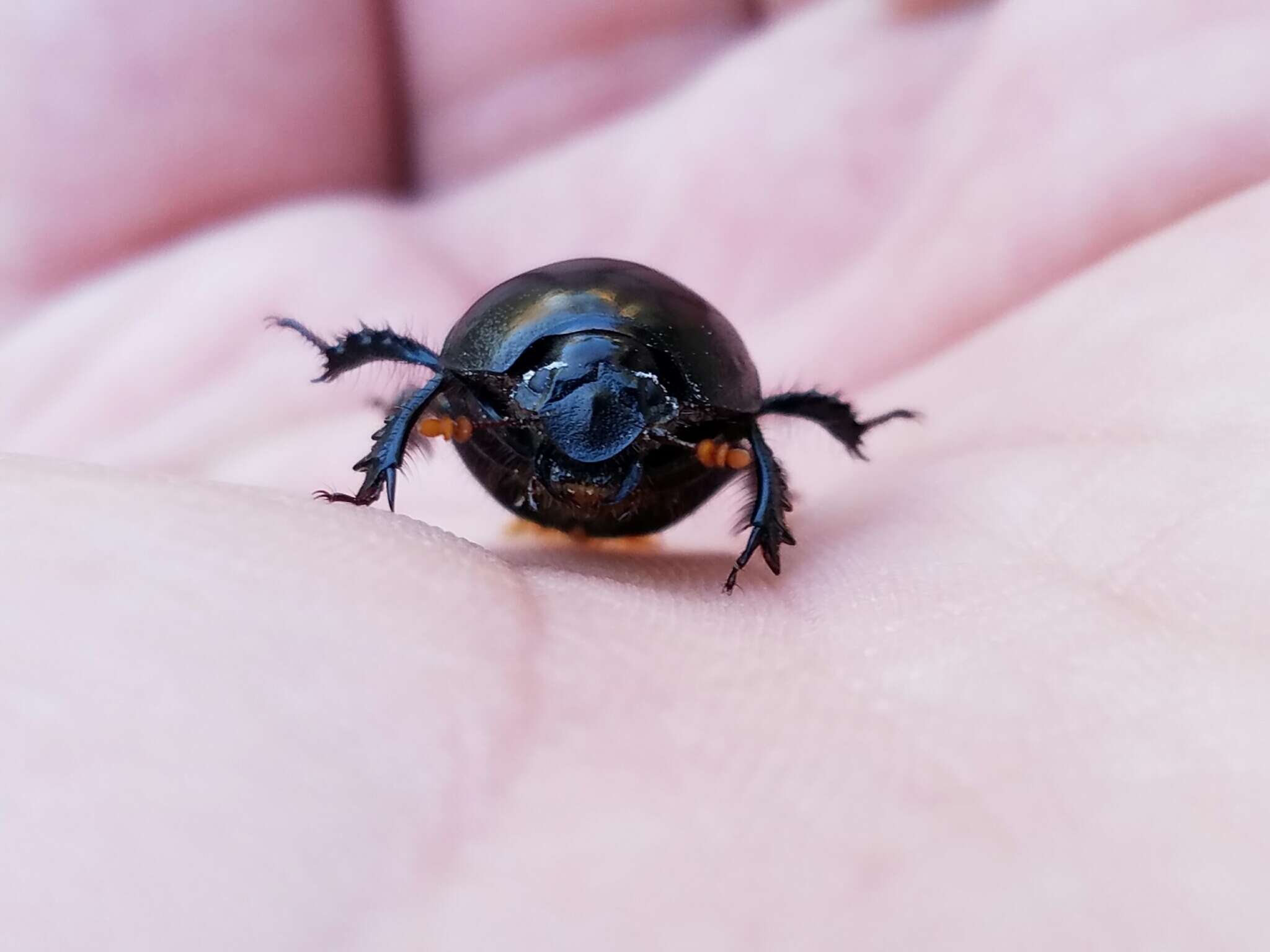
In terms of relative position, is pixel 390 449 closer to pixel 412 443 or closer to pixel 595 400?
pixel 412 443

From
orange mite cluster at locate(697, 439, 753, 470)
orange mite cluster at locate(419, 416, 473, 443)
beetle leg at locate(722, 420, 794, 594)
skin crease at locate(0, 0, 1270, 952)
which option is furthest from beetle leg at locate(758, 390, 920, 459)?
orange mite cluster at locate(419, 416, 473, 443)

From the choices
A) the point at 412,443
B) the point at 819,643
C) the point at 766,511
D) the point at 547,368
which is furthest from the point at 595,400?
the point at 819,643

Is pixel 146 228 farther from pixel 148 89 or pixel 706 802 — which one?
pixel 706 802

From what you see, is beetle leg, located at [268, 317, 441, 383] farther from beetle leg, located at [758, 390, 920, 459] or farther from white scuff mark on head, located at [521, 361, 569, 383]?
beetle leg, located at [758, 390, 920, 459]

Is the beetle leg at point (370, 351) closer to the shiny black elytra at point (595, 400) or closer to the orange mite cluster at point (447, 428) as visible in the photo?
the shiny black elytra at point (595, 400)

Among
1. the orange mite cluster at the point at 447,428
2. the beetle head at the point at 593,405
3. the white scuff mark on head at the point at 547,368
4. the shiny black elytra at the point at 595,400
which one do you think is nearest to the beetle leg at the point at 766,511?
the shiny black elytra at the point at 595,400

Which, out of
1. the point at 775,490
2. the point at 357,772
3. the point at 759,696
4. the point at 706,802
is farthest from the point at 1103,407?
the point at 357,772

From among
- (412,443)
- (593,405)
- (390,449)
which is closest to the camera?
(593,405)
